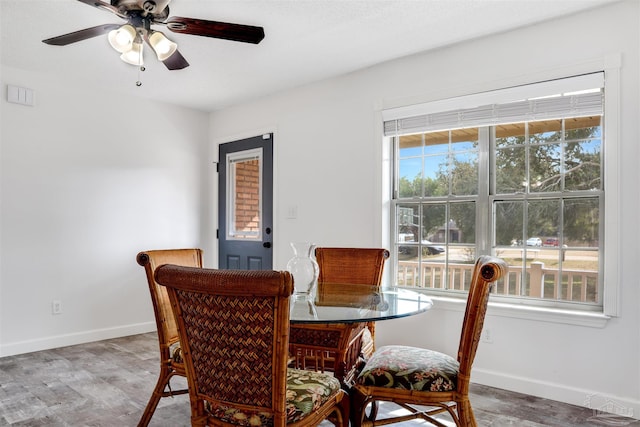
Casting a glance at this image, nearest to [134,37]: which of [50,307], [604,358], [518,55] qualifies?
A: [518,55]

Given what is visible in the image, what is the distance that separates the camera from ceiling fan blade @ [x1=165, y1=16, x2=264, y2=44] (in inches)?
80.6

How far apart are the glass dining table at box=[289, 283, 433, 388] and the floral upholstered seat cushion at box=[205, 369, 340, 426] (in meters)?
0.21

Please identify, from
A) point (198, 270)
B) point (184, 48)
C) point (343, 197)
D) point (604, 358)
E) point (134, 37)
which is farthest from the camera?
point (343, 197)

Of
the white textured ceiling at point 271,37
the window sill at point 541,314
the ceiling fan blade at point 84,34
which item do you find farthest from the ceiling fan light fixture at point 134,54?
the window sill at point 541,314

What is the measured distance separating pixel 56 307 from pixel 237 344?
3.35m

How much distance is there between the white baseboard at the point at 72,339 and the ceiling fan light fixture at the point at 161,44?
2906 mm

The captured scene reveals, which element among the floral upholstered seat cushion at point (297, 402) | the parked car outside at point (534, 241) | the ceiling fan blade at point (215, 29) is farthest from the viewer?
the parked car outside at point (534, 241)

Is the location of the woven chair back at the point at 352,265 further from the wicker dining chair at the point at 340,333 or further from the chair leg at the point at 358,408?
the chair leg at the point at 358,408

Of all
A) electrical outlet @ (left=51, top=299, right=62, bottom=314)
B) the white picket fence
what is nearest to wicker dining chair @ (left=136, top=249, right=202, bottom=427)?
the white picket fence

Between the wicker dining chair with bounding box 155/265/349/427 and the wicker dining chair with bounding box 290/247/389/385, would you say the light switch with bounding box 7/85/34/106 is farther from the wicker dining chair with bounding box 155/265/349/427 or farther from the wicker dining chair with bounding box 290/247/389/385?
the wicker dining chair with bounding box 155/265/349/427

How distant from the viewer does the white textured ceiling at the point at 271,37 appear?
2.58m

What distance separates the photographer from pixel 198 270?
4.33 ft

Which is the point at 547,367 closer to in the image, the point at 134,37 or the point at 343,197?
the point at 343,197

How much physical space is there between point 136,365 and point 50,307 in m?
1.14
